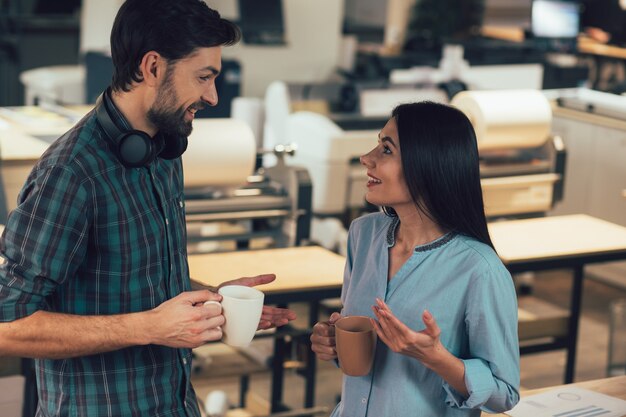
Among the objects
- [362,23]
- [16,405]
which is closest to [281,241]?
[16,405]

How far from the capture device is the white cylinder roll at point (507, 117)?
438 cm

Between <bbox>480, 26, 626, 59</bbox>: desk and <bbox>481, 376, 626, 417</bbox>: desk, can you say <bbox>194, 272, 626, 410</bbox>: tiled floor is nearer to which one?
<bbox>481, 376, 626, 417</bbox>: desk

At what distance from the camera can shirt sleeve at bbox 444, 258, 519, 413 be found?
6.01ft

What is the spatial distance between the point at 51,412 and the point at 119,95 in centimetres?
56

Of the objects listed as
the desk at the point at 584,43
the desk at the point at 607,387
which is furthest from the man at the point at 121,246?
the desk at the point at 584,43

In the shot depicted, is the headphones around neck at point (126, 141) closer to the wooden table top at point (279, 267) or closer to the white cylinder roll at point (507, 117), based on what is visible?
the wooden table top at point (279, 267)

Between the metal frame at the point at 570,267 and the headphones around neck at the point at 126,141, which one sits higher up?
the headphones around neck at the point at 126,141

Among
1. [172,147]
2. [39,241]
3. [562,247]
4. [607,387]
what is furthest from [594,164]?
[39,241]

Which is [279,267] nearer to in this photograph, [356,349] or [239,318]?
[356,349]

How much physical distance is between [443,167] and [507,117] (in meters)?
2.62

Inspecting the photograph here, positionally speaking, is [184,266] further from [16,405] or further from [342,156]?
[342,156]

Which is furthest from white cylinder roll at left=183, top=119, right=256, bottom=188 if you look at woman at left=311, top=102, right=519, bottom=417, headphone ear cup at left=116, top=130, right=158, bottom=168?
headphone ear cup at left=116, top=130, right=158, bottom=168

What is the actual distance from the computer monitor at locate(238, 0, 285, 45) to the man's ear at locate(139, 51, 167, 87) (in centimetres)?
544

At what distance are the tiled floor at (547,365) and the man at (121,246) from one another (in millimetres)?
1733
